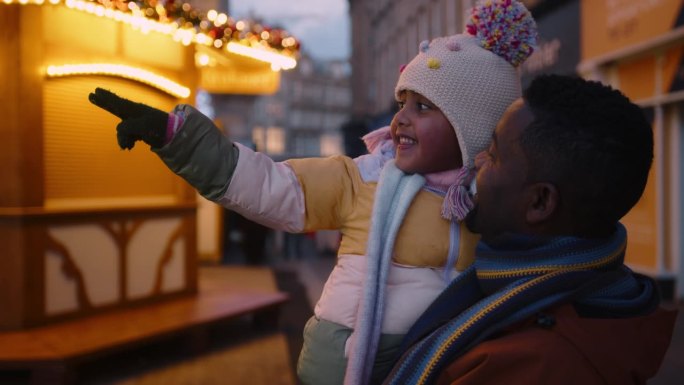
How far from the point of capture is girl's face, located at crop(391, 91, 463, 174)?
1724 mm

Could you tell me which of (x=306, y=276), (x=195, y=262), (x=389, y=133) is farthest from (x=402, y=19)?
(x=389, y=133)

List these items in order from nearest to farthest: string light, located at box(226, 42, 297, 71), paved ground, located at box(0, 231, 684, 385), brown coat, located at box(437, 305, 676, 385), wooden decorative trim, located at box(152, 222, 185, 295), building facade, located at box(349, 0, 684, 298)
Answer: brown coat, located at box(437, 305, 676, 385)
paved ground, located at box(0, 231, 684, 385)
wooden decorative trim, located at box(152, 222, 185, 295)
string light, located at box(226, 42, 297, 71)
building facade, located at box(349, 0, 684, 298)

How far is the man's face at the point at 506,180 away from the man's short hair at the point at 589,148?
0.02m

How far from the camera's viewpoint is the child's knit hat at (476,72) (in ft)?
5.59

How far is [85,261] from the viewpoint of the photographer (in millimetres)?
5941

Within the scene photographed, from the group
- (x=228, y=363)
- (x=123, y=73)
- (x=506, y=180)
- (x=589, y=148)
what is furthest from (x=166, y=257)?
(x=589, y=148)

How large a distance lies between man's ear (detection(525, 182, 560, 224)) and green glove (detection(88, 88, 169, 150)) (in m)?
0.77

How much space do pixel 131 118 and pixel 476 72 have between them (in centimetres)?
88

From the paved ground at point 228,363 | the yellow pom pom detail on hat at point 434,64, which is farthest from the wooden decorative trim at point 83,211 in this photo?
the yellow pom pom detail on hat at point 434,64

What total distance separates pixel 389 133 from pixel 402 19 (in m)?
20.6

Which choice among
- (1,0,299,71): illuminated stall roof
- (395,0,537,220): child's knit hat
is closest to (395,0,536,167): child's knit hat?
(395,0,537,220): child's knit hat

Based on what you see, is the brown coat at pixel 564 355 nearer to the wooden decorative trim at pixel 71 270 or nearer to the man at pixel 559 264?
the man at pixel 559 264

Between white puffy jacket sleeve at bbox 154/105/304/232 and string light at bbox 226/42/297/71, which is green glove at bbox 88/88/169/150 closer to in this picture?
white puffy jacket sleeve at bbox 154/105/304/232

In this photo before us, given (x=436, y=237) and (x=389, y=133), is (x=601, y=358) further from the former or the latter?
(x=389, y=133)
